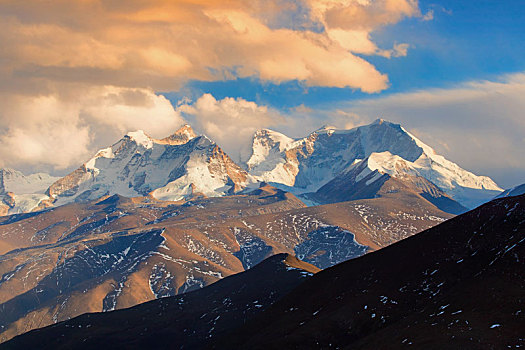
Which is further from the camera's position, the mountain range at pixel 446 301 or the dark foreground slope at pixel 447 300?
the mountain range at pixel 446 301

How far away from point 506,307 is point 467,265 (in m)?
41.6

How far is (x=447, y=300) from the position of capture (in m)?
143

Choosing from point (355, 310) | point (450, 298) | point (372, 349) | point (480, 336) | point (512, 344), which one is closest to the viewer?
point (512, 344)

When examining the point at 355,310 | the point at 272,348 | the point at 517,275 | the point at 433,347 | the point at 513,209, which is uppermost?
the point at 513,209

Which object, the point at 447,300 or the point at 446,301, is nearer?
the point at 446,301

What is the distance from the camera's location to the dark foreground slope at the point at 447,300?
115 m

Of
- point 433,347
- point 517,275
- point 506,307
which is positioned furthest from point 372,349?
point 517,275

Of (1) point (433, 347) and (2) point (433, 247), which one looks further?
(2) point (433, 247)

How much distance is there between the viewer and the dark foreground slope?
115250 mm

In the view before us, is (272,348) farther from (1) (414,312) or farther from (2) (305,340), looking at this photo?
(1) (414,312)

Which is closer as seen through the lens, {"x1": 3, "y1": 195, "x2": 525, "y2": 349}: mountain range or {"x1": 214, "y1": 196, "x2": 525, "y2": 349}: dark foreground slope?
{"x1": 214, "y1": 196, "x2": 525, "y2": 349}: dark foreground slope

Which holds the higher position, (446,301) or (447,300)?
(447,300)

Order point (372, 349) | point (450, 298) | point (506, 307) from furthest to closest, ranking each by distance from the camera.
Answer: point (450, 298)
point (372, 349)
point (506, 307)

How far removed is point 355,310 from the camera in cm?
17450
